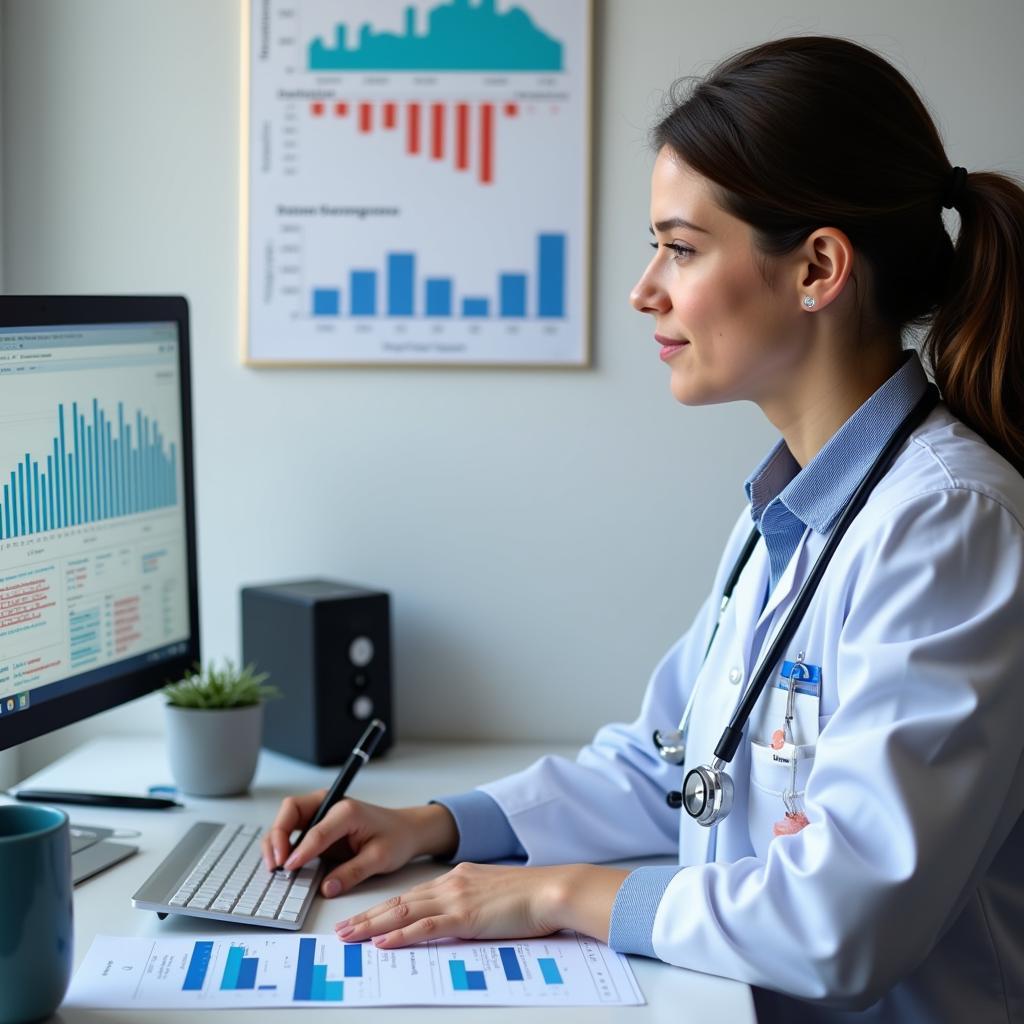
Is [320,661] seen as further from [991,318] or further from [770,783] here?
[991,318]

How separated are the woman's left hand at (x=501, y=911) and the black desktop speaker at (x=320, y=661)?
665 millimetres

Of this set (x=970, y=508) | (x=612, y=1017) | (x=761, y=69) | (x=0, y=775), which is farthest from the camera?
(x=0, y=775)

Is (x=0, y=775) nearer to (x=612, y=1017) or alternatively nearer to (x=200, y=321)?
(x=200, y=321)

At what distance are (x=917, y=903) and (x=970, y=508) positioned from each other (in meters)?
0.33

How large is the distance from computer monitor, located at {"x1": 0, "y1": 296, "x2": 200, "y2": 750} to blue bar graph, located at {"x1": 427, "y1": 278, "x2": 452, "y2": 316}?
17.1 inches

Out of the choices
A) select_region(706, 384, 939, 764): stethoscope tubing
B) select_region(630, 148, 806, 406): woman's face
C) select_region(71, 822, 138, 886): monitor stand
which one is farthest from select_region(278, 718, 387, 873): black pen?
select_region(630, 148, 806, 406): woman's face

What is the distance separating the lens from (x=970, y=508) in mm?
1088

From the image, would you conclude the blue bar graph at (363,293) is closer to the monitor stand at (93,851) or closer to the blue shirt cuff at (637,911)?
the monitor stand at (93,851)

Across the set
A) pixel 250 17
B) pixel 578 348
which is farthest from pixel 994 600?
pixel 250 17

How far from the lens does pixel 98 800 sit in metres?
1.55

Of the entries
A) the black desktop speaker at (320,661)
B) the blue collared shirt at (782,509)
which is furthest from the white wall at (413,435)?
the blue collared shirt at (782,509)

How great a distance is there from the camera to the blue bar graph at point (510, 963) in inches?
41.5

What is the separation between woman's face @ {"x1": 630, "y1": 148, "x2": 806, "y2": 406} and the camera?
4.06 ft

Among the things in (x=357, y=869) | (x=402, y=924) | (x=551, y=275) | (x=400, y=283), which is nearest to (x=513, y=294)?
(x=551, y=275)
